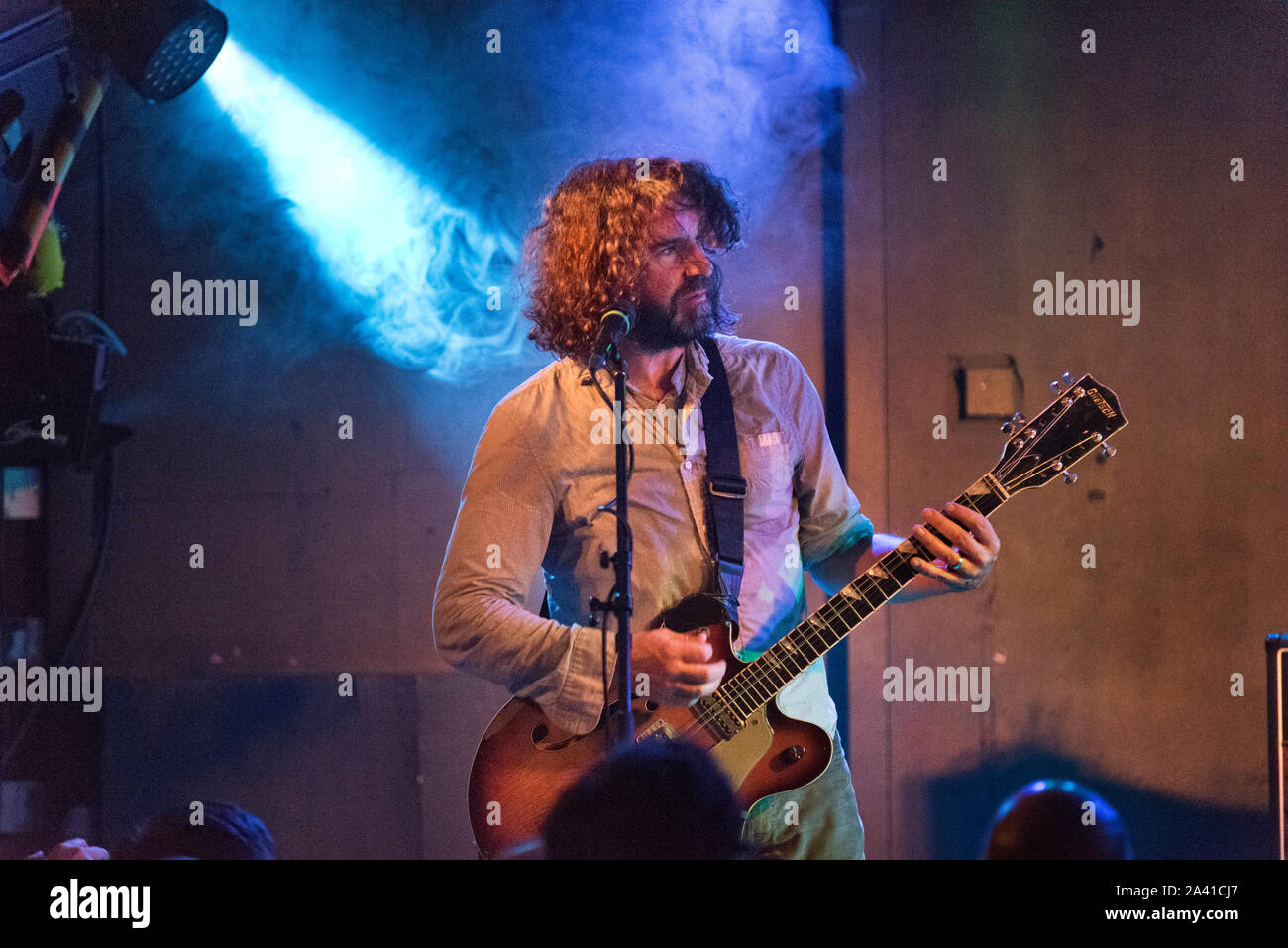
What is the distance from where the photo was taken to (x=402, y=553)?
3258 millimetres

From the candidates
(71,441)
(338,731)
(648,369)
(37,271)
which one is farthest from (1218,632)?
(37,271)

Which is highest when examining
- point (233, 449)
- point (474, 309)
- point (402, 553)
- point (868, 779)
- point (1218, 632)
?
point (474, 309)

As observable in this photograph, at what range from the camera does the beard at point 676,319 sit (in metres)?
2.65

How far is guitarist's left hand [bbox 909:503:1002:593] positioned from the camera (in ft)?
8.04

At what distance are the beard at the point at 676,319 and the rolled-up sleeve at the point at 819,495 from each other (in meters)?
0.30

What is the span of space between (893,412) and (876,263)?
45cm

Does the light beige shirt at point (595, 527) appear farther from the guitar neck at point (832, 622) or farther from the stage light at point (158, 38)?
the stage light at point (158, 38)

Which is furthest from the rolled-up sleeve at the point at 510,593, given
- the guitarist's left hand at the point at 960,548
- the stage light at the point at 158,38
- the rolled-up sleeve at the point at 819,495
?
the stage light at the point at 158,38

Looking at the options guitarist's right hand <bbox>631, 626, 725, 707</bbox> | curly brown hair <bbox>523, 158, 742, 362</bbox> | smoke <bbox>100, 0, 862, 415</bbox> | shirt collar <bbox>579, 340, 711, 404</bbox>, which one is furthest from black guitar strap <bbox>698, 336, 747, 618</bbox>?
smoke <bbox>100, 0, 862, 415</bbox>

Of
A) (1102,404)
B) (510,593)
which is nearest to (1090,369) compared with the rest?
(1102,404)

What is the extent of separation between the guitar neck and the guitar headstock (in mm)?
62

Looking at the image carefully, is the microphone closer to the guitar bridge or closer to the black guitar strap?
the black guitar strap
